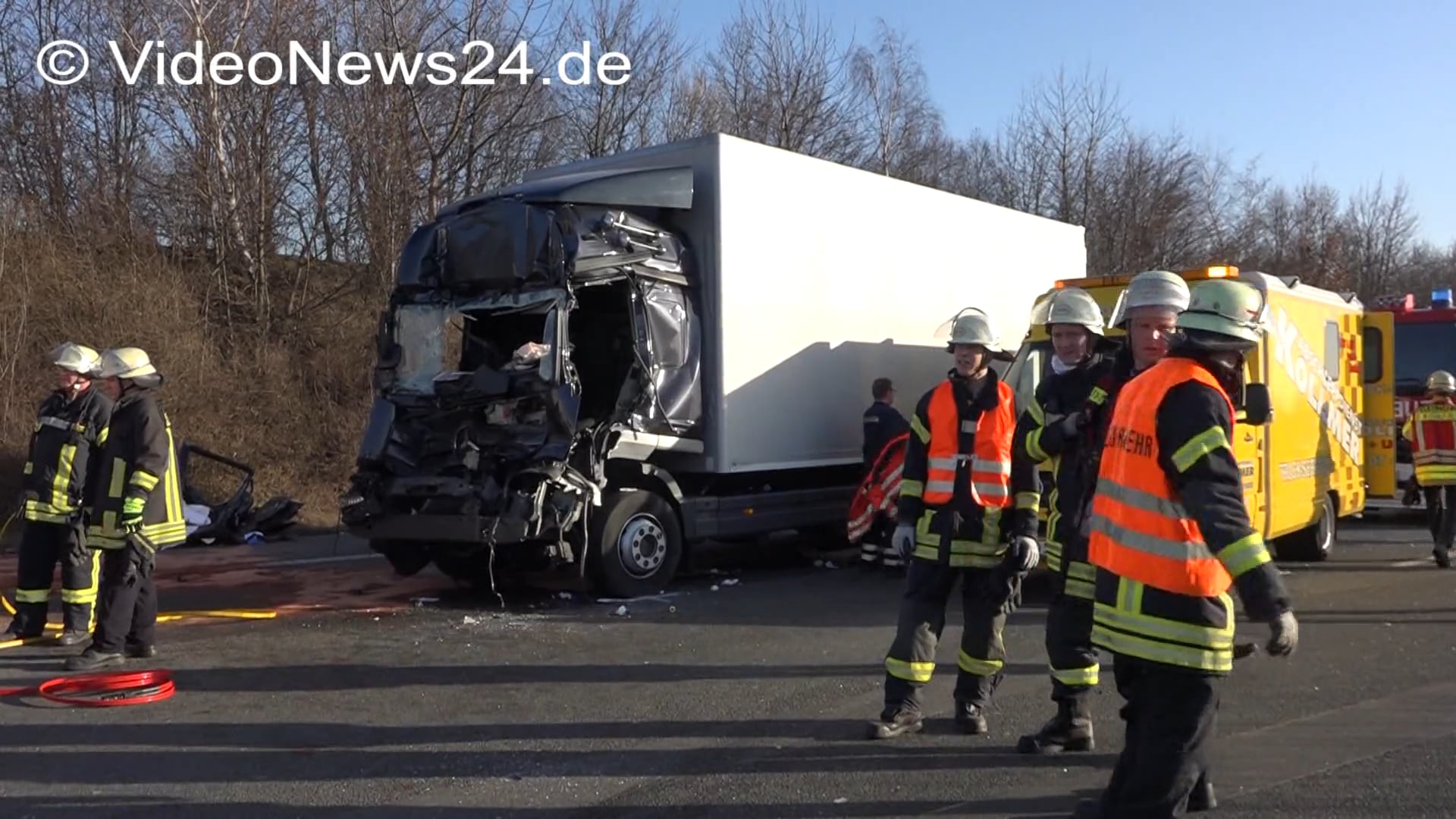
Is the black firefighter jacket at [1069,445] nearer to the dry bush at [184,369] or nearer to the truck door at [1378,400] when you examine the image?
the truck door at [1378,400]

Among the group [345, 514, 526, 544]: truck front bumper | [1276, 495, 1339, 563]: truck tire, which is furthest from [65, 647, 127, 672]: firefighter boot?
[1276, 495, 1339, 563]: truck tire

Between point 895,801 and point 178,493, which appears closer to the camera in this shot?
point 895,801

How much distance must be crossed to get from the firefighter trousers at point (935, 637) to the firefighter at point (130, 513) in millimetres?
4509

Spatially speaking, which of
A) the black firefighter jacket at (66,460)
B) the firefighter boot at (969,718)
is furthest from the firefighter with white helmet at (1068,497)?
the black firefighter jacket at (66,460)

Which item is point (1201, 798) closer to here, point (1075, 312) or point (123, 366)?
point (1075, 312)

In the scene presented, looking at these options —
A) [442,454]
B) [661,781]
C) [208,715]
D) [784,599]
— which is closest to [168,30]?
[442,454]

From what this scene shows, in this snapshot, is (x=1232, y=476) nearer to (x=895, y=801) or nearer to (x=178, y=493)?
(x=895, y=801)

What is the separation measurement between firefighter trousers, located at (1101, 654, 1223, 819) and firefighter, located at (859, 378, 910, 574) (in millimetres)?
7152

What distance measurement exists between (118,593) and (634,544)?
3797 mm

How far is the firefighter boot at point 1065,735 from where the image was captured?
18.4 ft

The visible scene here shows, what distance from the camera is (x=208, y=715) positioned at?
6.41m

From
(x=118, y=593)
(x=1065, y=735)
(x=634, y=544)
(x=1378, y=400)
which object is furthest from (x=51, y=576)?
(x=1378, y=400)

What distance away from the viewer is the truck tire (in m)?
11.6

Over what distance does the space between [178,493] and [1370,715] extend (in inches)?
272
